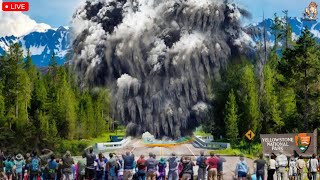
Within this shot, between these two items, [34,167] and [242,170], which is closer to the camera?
[242,170]

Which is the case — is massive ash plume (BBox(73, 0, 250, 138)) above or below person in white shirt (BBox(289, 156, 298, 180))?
above

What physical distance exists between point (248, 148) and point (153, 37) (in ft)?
41.5

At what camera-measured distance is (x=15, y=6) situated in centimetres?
5275

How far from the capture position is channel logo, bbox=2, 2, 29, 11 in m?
49.0

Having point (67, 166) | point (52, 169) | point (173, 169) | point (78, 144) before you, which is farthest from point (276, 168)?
point (78, 144)

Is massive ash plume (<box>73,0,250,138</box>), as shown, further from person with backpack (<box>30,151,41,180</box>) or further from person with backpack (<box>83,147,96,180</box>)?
person with backpack (<box>83,147,96,180</box>)

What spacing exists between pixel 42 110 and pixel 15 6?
9.18 metres

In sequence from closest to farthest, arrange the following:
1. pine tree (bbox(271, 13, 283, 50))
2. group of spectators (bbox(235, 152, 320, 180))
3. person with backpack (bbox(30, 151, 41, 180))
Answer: group of spectators (bbox(235, 152, 320, 180)) → person with backpack (bbox(30, 151, 41, 180)) → pine tree (bbox(271, 13, 283, 50))

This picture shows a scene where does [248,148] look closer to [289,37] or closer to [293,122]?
[293,122]

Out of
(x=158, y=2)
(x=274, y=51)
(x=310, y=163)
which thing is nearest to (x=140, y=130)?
(x=158, y=2)

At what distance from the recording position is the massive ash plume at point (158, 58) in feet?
177

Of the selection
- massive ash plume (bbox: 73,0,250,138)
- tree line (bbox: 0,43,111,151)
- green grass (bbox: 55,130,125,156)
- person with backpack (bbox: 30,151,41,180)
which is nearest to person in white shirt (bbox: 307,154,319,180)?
→ person with backpack (bbox: 30,151,41,180)

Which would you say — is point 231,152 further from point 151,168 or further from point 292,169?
point 151,168

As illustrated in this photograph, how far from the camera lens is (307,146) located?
3303cm
